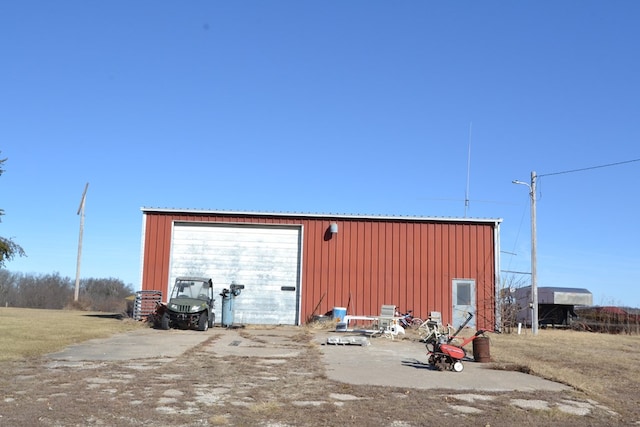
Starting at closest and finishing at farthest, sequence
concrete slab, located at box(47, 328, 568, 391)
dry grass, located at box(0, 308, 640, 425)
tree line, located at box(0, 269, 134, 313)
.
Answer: dry grass, located at box(0, 308, 640, 425), concrete slab, located at box(47, 328, 568, 391), tree line, located at box(0, 269, 134, 313)

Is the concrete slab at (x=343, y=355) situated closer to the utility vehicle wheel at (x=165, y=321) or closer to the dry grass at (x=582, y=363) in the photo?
the dry grass at (x=582, y=363)

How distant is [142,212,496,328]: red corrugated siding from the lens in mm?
24641

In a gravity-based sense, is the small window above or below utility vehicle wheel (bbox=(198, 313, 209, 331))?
above

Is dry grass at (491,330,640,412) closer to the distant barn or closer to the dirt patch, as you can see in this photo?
the dirt patch

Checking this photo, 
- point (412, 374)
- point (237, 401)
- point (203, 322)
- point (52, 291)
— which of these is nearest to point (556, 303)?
point (203, 322)

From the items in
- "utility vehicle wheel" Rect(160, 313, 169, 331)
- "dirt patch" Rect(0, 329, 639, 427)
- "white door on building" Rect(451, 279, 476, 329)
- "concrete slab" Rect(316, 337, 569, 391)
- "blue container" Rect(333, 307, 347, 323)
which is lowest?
"dirt patch" Rect(0, 329, 639, 427)

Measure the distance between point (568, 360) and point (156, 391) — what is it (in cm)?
977

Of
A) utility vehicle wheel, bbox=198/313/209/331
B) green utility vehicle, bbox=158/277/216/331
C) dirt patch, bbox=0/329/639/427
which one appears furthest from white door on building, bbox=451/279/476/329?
dirt patch, bbox=0/329/639/427

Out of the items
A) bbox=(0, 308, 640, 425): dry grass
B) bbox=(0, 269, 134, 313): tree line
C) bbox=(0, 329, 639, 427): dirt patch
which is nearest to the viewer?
bbox=(0, 329, 639, 427): dirt patch

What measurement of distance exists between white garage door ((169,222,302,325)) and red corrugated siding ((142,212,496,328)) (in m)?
0.37

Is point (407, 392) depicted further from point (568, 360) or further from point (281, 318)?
point (281, 318)

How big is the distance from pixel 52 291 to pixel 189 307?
48.5 m

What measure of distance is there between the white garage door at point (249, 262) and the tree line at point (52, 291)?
101ft

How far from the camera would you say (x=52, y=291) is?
203ft
